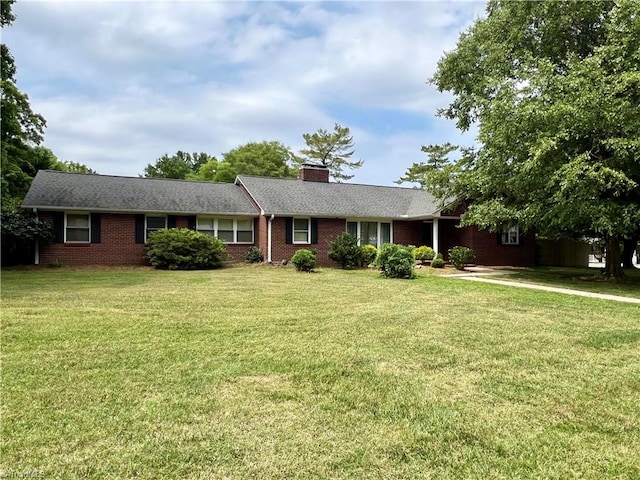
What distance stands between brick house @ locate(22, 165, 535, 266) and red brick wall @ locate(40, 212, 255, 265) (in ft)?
0.12

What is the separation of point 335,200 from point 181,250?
8335mm

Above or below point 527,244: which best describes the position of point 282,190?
above

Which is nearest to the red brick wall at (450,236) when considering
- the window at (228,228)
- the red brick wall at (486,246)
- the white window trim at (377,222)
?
the red brick wall at (486,246)

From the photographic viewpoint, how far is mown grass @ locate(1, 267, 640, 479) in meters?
2.73

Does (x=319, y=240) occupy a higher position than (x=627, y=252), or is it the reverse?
(x=319, y=240)

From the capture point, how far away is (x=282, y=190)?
21.4m

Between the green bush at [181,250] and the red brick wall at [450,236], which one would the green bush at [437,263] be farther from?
the green bush at [181,250]

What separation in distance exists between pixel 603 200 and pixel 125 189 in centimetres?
1852

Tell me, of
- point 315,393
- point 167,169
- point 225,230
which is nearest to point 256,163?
point 167,169

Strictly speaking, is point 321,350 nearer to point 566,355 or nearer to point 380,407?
point 380,407

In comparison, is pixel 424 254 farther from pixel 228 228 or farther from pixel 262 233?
pixel 228 228

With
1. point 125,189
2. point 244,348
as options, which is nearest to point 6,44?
point 125,189

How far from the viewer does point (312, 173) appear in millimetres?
24078

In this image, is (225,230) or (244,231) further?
(244,231)
